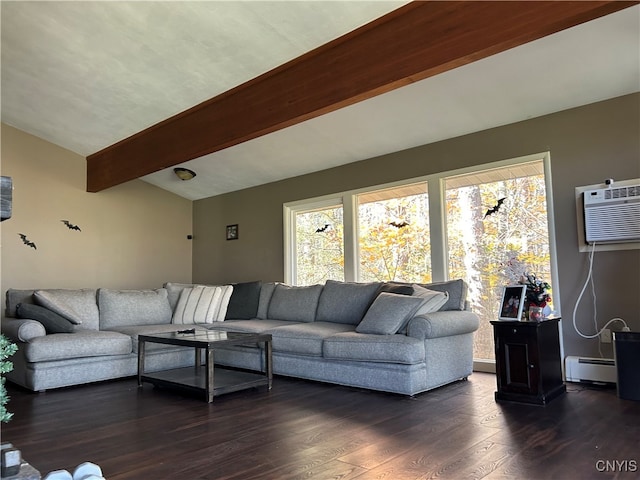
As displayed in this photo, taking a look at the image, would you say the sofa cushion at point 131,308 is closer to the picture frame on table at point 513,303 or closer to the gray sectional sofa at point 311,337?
the gray sectional sofa at point 311,337

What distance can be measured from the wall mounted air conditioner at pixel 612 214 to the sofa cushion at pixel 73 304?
14.8 ft

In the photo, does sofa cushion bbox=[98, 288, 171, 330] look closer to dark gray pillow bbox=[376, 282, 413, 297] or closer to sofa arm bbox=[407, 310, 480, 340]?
dark gray pillow bbox=[376, 282, 413, 297]

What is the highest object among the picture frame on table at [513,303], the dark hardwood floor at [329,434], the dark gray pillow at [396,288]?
the dark gray pillow at [396,288]

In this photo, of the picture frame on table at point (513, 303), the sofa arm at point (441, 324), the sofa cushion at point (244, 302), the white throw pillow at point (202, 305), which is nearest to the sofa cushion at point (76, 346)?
the white throw pillow at point (202, 305)

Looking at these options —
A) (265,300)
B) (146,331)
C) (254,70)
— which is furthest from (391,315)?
(146,331)

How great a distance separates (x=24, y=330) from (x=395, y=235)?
11.8ft

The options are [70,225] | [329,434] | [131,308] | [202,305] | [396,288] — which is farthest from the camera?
[70,225]

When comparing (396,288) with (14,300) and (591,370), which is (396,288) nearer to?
(591,370)

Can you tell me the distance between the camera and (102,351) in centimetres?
414

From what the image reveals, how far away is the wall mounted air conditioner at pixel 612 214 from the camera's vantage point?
3566mm

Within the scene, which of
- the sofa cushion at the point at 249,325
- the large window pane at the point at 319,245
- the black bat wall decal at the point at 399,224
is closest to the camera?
the sofa cushion at the point at 249,325

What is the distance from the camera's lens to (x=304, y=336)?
409 cm

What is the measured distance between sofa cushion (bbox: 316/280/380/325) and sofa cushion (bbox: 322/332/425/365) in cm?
63

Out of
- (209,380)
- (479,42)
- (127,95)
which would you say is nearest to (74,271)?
(127,95)
